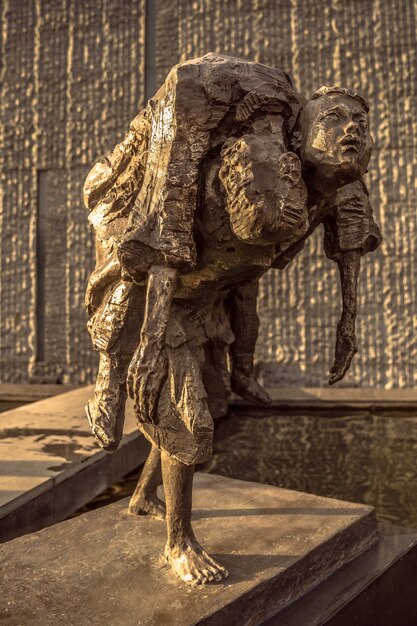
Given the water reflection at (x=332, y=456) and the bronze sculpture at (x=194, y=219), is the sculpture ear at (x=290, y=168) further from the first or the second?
the water reflection at (x=332, y=456)

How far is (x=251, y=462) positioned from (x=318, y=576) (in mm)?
1649

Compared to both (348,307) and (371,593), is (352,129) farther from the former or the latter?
(371,593)

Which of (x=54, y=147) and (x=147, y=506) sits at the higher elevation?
(x=54, y=147)

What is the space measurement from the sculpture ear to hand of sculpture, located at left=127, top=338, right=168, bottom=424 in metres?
0.62

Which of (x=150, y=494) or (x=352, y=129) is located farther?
(x=150, y=494)

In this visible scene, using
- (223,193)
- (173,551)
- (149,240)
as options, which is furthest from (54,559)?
(223,193)

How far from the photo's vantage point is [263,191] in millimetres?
1658

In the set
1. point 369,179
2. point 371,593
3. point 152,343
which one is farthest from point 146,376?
point 369,179

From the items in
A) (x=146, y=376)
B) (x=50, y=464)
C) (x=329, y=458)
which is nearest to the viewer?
(x=146, y=376)

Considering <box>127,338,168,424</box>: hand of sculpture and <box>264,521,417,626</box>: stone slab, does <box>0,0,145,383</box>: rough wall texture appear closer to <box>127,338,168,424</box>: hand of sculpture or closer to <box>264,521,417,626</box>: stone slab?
<box>264,521,417,626</box>: stone slab

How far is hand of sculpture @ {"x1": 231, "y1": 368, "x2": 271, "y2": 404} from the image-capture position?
2.48m

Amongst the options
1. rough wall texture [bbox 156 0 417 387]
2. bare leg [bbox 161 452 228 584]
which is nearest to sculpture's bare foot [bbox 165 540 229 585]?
bare leg [bbox 161 452 228 584]

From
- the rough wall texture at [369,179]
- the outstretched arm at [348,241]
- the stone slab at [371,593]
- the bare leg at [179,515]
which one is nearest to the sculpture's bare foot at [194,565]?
the bare leg at [179,515]

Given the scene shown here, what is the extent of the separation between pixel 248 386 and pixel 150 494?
60 centimetres
